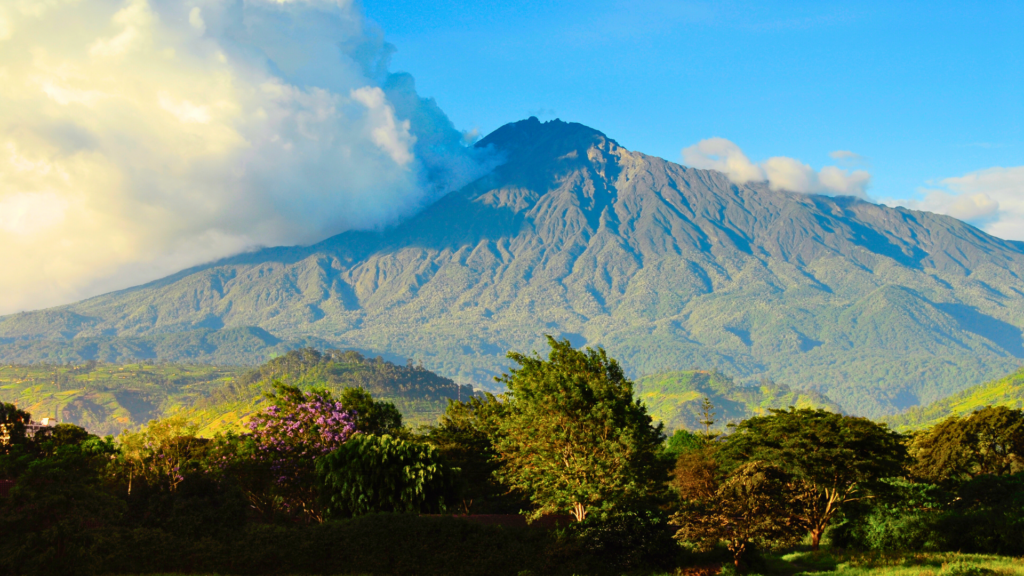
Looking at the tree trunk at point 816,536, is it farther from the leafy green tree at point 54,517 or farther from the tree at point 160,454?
the leafy green tree at point 54,517

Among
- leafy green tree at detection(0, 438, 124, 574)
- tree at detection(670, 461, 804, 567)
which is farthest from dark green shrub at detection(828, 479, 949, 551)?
leafy green tree at detection(0, 438, 124, 574)

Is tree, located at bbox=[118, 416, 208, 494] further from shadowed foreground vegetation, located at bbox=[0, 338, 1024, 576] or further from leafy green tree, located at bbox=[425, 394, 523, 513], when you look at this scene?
leafy green tree, located at bbox=[425, 394, 523, 513]

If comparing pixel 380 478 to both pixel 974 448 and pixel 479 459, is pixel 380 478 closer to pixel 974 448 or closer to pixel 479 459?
pixel 479 459

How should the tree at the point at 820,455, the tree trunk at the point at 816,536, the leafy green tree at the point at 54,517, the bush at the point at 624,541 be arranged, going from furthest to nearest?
the tree trunk at the point at 816,536, the tree at the point at 820,455, the bush at the point at 624,541, the leafy green tree at the point at 54,517

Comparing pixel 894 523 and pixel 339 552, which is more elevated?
pixel 339 552

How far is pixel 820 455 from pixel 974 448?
81.3ft

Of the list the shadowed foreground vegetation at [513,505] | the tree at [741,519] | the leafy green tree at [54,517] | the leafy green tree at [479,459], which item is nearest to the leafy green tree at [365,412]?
the shadowed foreground vegetation at [513,505]

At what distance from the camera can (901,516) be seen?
30500mm

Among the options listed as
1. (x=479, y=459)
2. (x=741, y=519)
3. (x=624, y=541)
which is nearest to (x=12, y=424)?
(x=479, y=459)

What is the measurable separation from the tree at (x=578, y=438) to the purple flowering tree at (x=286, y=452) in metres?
11.0

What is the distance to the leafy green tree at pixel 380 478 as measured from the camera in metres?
33.6

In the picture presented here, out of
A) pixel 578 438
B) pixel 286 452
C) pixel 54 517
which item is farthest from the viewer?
pixel 286 452

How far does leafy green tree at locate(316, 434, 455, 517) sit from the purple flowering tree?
2891 millimetres

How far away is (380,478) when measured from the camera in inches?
1339
